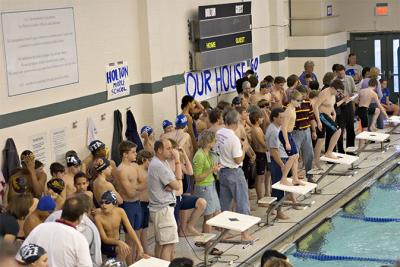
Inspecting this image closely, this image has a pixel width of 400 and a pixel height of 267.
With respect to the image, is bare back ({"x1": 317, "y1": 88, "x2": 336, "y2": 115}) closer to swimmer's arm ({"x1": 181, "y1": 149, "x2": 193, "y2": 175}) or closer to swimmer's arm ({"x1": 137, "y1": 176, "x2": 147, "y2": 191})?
swimmer's arm ({"x1": 181, "y1": 149, "x2": 193, "y2": 175})

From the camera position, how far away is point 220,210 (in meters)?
10.6

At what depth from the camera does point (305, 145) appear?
42.0ft

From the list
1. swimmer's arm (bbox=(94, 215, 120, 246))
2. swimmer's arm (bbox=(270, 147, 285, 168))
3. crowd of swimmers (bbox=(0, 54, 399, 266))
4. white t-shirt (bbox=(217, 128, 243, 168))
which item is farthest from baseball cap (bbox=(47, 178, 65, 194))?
swimmer's arm (bbox=(270, 147, 285, 168))

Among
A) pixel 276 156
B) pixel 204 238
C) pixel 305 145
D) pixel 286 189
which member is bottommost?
pixel 204 238

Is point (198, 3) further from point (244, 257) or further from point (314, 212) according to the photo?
point (244, 257)

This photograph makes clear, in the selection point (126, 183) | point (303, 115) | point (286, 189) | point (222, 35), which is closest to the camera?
point (126, 183)

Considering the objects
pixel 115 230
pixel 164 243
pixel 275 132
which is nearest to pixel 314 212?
pixel 275 132

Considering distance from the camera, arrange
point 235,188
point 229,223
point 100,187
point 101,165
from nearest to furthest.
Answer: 1. point 100,187
2. point 101,165
3. point 229,223
4. point 235,188

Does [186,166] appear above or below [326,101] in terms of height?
below

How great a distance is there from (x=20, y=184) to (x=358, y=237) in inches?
177

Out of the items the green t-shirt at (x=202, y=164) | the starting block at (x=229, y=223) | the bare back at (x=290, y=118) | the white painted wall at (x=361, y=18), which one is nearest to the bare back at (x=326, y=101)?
the bare back at (x=290, y=118)

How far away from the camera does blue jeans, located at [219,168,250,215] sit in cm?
1050

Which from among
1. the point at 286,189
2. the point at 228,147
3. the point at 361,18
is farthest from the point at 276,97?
the point at 361,18

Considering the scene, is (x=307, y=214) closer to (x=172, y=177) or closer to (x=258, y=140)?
(x=258, y=140)
